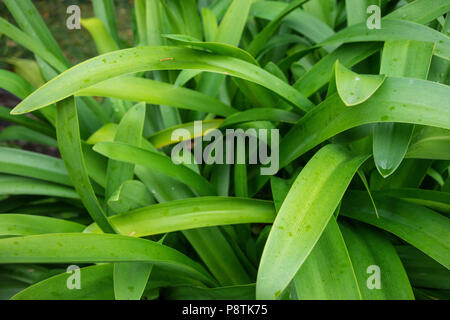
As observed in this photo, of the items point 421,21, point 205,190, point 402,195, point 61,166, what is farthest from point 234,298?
point 421,21

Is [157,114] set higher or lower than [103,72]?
higher

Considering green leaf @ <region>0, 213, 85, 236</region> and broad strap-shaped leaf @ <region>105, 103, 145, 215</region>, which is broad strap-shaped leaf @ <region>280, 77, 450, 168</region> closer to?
broad strap-shaped leaf @ <region>105, 103, 145, 215</region>

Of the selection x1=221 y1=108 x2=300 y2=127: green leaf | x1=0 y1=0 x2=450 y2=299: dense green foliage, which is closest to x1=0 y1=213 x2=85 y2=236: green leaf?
x1=0 y1=0 x2=450 y2=299: dense green foliage

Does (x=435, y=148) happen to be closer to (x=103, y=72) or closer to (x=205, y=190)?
(x=205, y=190)

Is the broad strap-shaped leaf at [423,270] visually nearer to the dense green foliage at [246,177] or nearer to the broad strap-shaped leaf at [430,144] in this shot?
the dense green foliage at [246,177]

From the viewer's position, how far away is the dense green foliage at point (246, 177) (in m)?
0.64

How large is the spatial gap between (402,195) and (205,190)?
0.40 metres

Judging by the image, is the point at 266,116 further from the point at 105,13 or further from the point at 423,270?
the point at 105,13

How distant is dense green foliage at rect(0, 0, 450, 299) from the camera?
64 centimetres

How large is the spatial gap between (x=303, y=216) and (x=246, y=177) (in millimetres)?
289

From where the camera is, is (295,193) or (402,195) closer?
(295,193)

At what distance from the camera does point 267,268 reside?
21.9 inches

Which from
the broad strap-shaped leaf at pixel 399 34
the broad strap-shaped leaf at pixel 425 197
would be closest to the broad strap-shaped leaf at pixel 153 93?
the broad strap-shaped leaf at pixel 399 34

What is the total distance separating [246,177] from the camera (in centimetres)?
90
